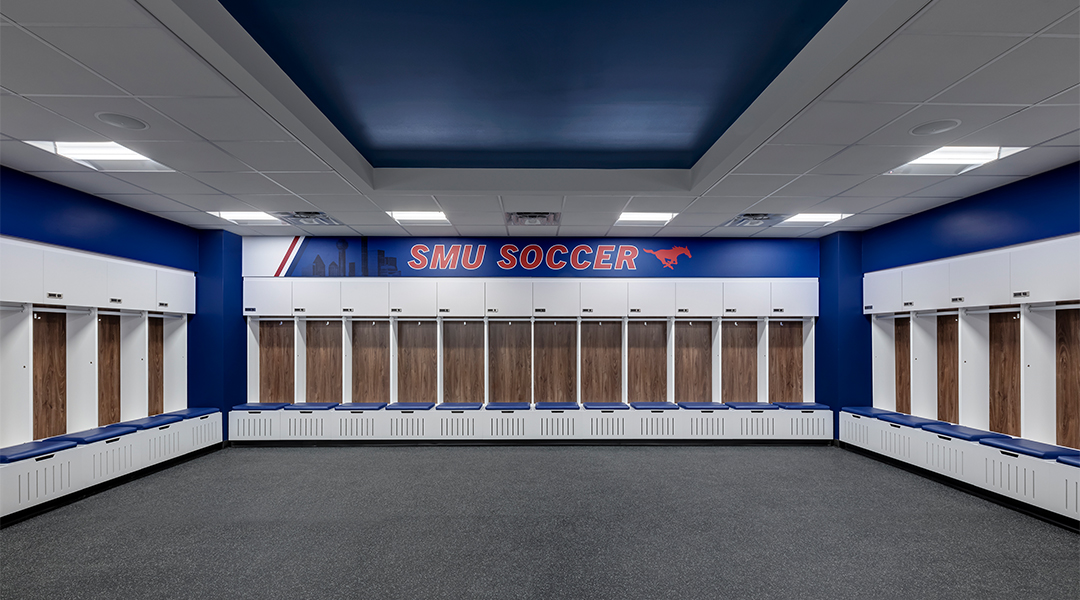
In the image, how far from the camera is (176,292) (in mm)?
5332

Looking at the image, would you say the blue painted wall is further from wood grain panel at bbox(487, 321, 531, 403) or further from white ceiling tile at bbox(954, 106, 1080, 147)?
wood grain panel at bbox(487, 321, 531, 403)

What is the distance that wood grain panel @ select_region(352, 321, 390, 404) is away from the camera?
6.16m

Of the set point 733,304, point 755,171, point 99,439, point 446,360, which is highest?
point 755,171

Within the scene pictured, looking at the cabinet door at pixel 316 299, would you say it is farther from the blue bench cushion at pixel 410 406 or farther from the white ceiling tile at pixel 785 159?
the white ceiling tile at pixel 785 159

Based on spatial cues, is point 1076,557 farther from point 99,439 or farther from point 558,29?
point 99,439

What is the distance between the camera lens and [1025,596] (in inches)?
98.5

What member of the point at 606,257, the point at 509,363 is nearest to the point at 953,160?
the point at 606,257

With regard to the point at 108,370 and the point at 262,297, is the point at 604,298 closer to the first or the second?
the point at 262,297

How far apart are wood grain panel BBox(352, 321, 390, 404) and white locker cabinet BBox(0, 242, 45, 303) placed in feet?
9.41

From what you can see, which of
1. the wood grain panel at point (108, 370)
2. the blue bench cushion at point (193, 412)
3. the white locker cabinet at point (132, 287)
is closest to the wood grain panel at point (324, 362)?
the blue bench cushion at point (193, 412)

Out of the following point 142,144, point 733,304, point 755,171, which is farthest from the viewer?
point 733,304

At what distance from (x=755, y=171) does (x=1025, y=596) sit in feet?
9.21

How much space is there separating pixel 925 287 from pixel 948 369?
0.82m

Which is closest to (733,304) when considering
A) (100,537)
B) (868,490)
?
(868,490)
